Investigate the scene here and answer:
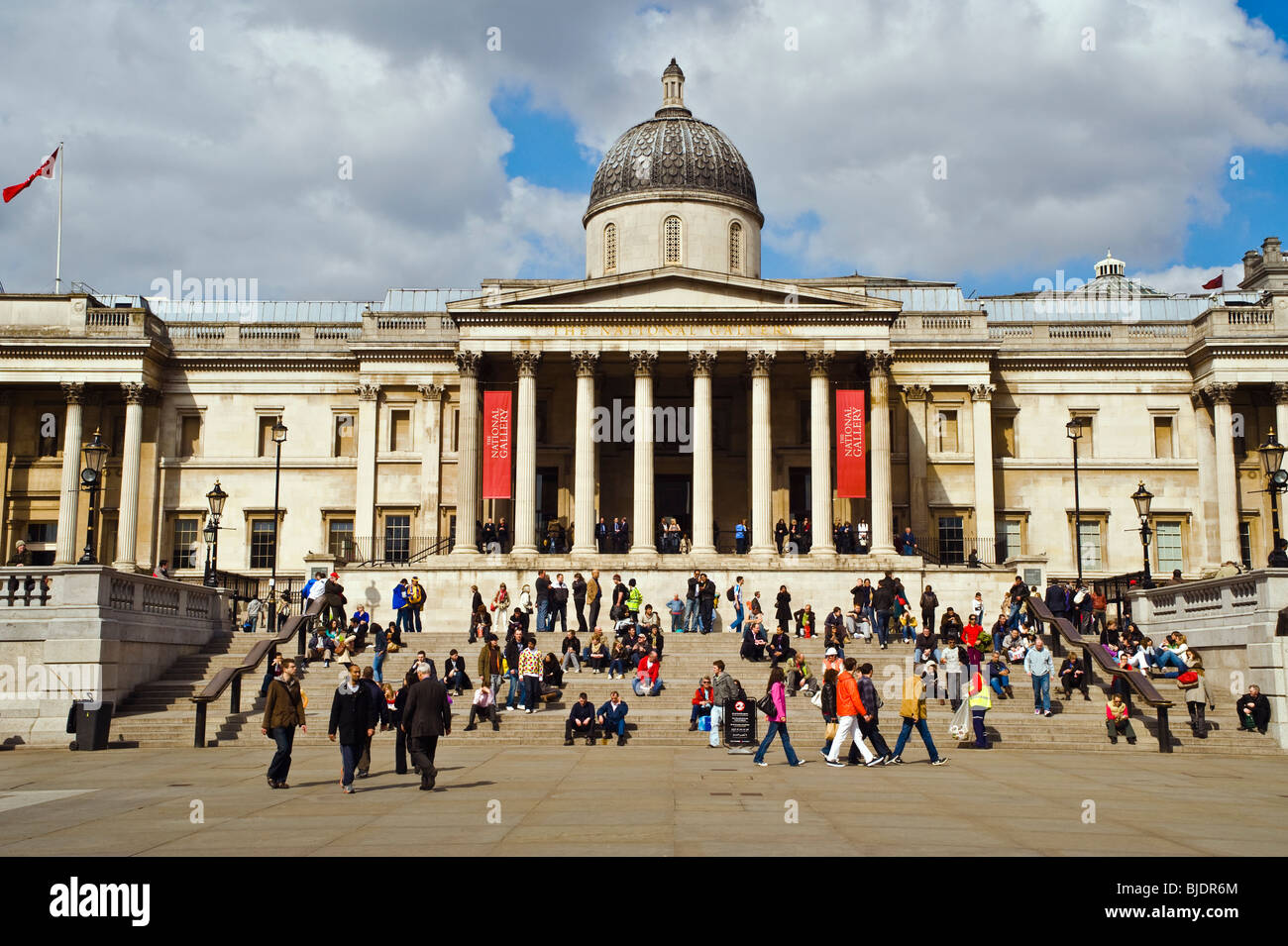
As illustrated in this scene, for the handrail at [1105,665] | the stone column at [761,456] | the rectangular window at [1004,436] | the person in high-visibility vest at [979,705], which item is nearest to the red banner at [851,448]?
the stone column at [761,456]

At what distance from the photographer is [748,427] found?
1918 inches

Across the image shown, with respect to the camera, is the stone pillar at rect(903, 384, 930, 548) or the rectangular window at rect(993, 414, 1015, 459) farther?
the rectangular window at rect(993, 414, 1015, 459)

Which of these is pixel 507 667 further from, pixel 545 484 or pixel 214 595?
pixel 545 484

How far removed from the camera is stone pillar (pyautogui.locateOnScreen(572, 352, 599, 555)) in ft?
141

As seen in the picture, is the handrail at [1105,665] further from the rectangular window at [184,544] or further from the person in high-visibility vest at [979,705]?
the rectangular window at [184,544]

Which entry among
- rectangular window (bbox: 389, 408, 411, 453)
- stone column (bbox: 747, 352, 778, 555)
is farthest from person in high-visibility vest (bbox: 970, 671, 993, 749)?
rectangular window (bbox: 389, 408, 411, 453)

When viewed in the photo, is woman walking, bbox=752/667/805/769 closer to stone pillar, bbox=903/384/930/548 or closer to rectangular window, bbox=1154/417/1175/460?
stone pillar, bbox=903/384/930/548

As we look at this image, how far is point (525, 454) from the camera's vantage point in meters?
44.2

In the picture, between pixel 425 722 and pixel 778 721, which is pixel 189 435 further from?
pixel 425 722

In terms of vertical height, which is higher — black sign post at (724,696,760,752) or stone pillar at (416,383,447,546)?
stone pillar at (416,383,447,546)

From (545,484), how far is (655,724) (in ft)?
80.7

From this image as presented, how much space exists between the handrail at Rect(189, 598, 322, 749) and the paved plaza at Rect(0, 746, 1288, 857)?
1826mm

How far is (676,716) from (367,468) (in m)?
26.8
